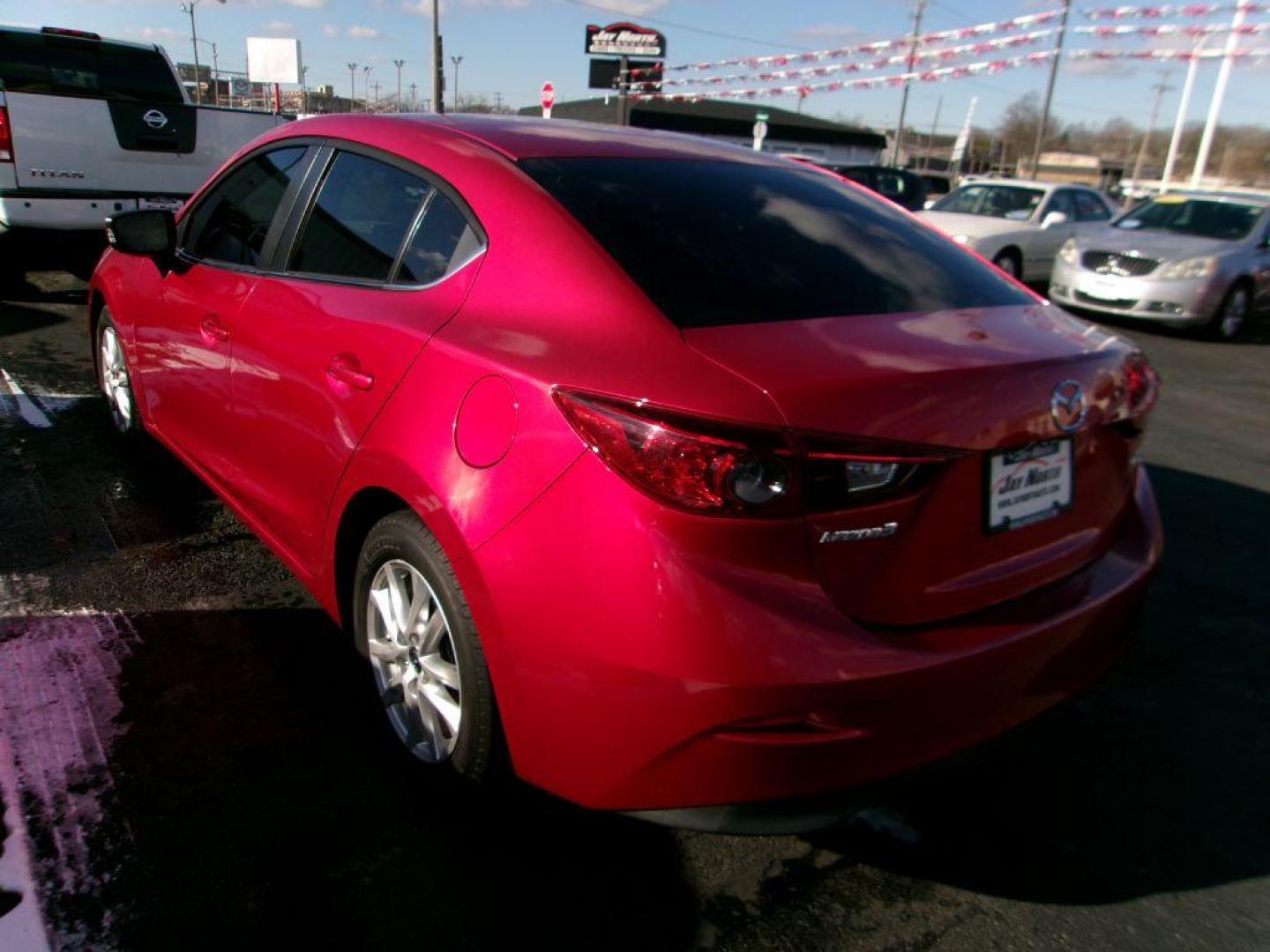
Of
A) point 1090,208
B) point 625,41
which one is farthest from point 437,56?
point 1090,208

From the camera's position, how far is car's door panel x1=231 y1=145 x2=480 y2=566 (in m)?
2.42

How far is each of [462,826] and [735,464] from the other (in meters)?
1.20

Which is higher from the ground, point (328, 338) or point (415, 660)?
point (328, 338)

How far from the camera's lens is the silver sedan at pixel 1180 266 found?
10438mm

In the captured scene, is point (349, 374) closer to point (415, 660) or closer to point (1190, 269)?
point (415, 660)

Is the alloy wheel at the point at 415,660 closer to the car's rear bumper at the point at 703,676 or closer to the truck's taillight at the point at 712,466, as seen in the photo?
the car's rear bumper at the point at 703,676

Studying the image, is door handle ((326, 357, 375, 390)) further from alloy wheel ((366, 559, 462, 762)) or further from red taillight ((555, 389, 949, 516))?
red taillight ((555, 389, 949, 516))

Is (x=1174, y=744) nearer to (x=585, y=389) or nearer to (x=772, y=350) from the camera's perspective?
(x=772, y=350)

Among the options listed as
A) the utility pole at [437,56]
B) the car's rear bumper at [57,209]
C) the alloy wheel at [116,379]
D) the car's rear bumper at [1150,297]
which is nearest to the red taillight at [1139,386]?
the alloy wheel at [116,379]

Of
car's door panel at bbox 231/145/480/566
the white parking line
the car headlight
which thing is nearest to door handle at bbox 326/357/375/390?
car's door panel at bbox 231/145/480/566

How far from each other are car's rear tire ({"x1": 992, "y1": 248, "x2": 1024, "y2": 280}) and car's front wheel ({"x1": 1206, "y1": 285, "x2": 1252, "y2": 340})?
2395 mm

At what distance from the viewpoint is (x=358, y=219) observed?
9.20ft

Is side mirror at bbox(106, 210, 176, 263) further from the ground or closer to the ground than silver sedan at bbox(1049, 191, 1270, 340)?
further from the ground

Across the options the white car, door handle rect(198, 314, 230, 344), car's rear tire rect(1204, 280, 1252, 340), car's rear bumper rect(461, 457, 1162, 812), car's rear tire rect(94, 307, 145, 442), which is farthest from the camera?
the white car
